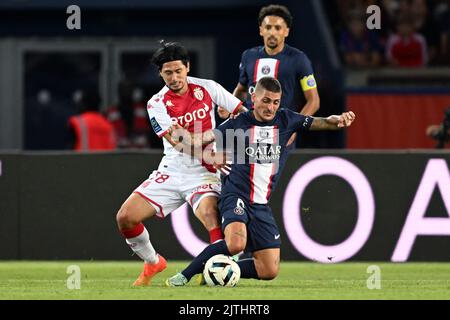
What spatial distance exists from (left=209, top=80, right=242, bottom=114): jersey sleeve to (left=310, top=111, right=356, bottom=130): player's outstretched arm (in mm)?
673

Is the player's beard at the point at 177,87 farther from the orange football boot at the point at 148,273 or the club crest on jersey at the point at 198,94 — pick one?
the orange football boot at the point at 148,273

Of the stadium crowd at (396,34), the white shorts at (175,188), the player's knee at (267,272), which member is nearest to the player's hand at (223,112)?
the white shorts at (175,188)

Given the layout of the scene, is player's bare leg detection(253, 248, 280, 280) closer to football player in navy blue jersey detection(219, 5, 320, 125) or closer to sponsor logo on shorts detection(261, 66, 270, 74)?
football player in navy blue jersey detection(219, 5, 320, 125)

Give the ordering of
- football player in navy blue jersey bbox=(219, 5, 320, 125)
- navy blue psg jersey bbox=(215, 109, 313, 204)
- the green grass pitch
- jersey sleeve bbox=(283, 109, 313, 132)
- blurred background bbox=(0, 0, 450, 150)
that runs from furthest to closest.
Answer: blurred background bbox=(0, 0, 450, 150), football player in navy blue jersey bbox=(219, 5, 320, 125), jersey sleeve bbox=(283, 109, 313, 132), navy blue psg jersey bbox=(215, 109, 313, 204), the green grass pitch

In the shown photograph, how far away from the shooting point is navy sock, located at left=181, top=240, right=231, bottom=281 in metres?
9.62

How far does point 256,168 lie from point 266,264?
0.68 metres

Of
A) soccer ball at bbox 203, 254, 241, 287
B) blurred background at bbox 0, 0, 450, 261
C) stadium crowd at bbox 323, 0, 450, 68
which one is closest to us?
soccer ball at bbox 203, 254, 241, 287

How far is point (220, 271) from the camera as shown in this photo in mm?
9578

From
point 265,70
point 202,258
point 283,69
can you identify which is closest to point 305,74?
point 283,69

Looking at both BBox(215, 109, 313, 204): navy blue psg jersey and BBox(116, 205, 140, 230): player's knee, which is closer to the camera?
BBox(215, 109, 313, 204): navy blue psg jersey

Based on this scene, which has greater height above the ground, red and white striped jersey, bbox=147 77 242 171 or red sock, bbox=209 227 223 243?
red and white striped jersey, bbox=147 77 242 171

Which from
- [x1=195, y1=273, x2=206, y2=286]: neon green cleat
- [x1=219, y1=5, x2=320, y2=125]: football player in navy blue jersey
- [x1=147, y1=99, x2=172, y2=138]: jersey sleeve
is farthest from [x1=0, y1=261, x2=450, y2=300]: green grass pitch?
[x1=219, y1=5, x2=320, y2=125]: football player in navy blue jersey

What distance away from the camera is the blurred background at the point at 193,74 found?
13016 mm

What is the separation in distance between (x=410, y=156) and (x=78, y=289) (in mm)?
4478
